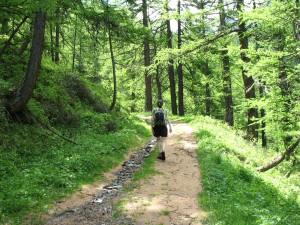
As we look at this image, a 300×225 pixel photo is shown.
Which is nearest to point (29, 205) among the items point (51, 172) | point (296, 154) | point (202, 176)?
point (51, 172)

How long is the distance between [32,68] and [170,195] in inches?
267

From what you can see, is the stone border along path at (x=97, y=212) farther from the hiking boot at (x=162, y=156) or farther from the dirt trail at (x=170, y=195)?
the hiking boot at (x=162, y=156)

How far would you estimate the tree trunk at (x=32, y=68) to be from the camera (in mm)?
10594

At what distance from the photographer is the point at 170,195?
793cm

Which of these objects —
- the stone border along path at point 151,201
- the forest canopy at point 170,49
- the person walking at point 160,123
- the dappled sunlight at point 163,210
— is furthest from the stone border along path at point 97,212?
the forest canopy at point 170,49

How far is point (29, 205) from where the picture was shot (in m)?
6.63

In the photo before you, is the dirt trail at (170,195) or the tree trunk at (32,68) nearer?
the dirt trail at (170,195)

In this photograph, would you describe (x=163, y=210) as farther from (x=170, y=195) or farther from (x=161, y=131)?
(x=161, y=131)

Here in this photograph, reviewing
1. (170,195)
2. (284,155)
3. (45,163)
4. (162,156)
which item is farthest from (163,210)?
(284,155)

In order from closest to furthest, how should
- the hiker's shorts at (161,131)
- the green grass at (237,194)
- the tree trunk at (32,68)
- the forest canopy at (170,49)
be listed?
the green grass at (237,194) → the forest canopy at (170,49) → the tree trunk at (32,68) → the hiker's shorts at (161,131)

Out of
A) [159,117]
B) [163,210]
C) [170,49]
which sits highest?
[170,49]

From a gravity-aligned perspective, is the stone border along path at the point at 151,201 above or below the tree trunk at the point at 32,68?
below

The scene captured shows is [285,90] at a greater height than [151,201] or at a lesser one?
greater

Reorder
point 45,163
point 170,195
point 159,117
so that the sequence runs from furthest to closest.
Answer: point 159,117 → point 45,163 → point 170,195
